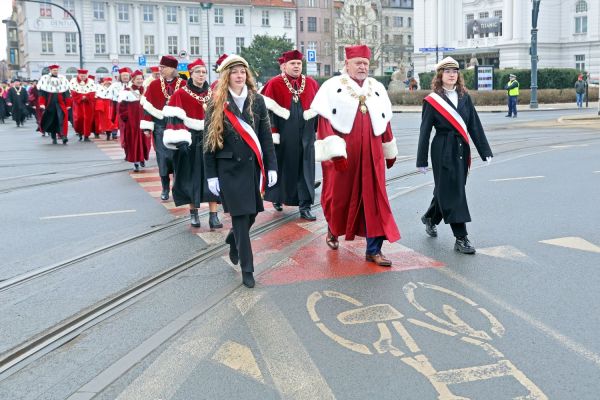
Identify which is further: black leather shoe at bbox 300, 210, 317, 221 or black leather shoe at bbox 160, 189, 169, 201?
black leather shoe at bbox 160, 189, 169, 201

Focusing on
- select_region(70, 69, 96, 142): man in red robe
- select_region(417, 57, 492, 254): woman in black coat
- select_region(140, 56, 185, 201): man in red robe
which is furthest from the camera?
select_region(70, 69, 96, 142): man in red robe

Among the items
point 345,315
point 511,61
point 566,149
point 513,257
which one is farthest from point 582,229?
point 511,61

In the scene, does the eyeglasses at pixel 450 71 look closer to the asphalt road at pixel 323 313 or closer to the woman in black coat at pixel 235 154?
the asphalt road at pixel 323 313

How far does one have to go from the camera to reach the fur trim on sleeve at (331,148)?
22.4 feet

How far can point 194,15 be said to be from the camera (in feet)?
295

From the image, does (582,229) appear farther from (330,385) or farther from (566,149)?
(566,149)

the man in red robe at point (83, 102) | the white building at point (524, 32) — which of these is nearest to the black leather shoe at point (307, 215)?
the man in red robe at point (83, 102)

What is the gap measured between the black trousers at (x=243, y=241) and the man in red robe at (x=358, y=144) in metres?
1.01

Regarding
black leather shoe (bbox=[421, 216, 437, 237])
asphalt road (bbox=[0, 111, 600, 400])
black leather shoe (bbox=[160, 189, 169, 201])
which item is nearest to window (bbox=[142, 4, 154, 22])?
black leather shoe (bbox=[160, 189, 169, 201])

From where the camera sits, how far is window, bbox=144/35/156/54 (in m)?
87.9

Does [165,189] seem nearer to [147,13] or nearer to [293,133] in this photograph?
[293,133]

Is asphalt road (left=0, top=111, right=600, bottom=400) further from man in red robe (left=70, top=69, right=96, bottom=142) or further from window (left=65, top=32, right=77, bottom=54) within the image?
window (left=65, top=32, right=77, bottom=54)

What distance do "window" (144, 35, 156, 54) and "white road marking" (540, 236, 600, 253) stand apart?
8451 cm

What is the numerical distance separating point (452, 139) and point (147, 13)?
84.9 meters
